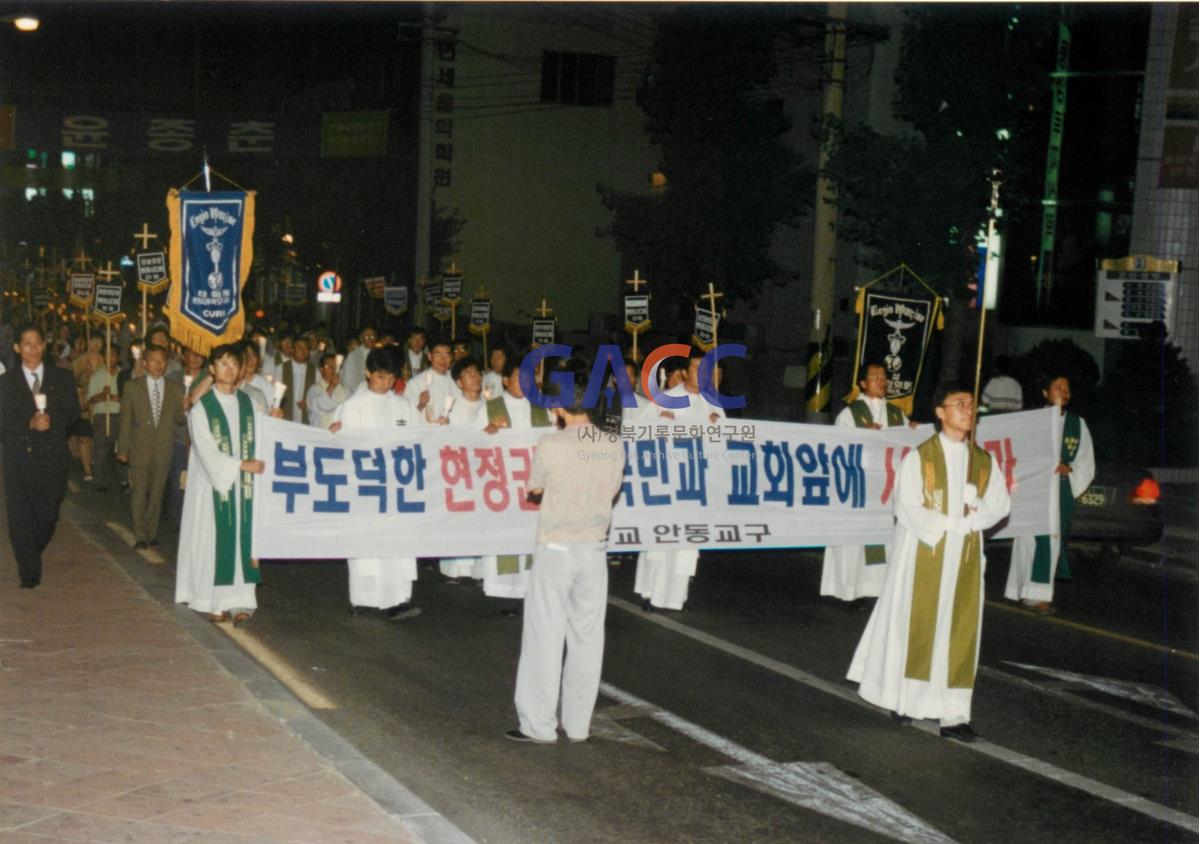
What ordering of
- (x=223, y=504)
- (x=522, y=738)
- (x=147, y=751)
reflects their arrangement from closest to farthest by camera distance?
(x=147, y=751)
(x=522, y=738)
(x=223, y=504)

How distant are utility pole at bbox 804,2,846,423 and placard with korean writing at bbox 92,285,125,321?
35.1ft

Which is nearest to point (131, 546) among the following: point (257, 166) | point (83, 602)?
point (83, 602)

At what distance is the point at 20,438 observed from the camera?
1075cm

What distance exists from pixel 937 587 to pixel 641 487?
3531 mm

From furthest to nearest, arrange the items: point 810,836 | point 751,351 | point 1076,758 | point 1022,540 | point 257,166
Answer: point 257,166, point 751,351, point 1022,540, point 1076,758, point 810,836

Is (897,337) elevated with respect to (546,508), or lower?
elevated

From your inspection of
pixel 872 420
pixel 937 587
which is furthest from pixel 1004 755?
pixel 872 420

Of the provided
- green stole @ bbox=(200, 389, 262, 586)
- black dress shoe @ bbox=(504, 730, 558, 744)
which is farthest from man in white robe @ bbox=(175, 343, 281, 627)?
black dress shoe @ bbox=(504, 730, 558, 744)

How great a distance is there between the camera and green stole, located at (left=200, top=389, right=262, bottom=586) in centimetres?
965

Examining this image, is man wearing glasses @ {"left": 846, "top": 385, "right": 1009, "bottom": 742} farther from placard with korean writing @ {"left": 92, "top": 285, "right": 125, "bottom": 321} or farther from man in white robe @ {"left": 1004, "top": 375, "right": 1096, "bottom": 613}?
placard with korean writing @ {"left": 92, "top": 285, "right": 125, "bottom": 321}

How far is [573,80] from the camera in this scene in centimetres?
4112

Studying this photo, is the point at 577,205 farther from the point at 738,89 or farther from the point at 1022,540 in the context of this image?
the point at 1022,540

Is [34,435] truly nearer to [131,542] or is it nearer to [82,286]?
[131,542]

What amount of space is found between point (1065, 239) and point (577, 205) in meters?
16.0
